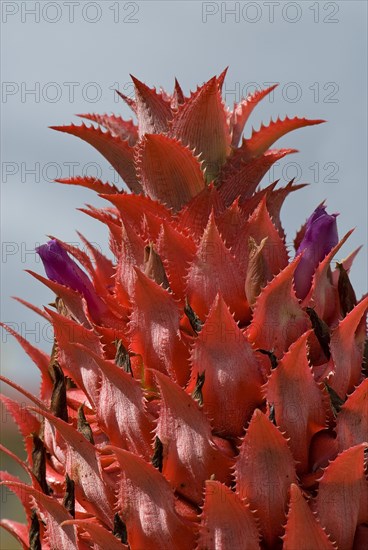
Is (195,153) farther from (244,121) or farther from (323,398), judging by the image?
(323,398)

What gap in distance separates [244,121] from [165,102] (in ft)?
1.58

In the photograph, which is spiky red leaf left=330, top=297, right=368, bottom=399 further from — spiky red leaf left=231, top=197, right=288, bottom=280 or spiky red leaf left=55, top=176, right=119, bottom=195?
spiky red leaf left=55, top=176, right=119, bottom=195

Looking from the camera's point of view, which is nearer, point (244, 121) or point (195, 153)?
point (195, 153)

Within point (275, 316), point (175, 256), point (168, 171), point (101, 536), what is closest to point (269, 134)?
point (168, 171)

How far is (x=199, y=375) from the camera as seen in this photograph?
11.2 feet

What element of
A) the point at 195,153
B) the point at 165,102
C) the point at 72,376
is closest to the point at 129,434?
the point at 72,376

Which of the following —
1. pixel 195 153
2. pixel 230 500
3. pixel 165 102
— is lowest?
pixel 230 500

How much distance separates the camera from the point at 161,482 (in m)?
3.24

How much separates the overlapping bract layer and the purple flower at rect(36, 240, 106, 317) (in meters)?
0.01

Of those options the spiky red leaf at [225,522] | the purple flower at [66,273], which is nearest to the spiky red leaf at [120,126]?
the purple flower at [66,273]

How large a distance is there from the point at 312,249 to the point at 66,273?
123 centimetres

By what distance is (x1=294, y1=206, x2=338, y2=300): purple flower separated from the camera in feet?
12.8

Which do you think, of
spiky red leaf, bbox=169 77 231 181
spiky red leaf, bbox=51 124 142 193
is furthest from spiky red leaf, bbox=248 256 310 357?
spiky red leaf, bbox=51 124 142 193

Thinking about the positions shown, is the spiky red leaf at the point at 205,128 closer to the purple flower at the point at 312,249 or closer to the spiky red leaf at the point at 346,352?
the purple flower at the point at 312,249
